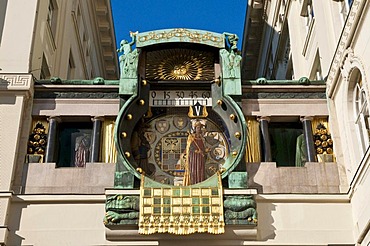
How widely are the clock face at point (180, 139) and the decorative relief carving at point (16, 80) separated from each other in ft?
11.3

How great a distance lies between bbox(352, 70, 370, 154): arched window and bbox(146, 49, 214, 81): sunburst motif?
4.55 m

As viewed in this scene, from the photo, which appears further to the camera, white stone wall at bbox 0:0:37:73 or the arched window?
white stone wall at bbox 0:0:37:73

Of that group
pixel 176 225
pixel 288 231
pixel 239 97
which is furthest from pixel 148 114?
pixel 288 231

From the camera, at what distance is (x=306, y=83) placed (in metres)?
A: 20.8

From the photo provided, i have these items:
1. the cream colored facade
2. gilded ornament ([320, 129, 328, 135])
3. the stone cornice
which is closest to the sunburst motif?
the cream colored facade

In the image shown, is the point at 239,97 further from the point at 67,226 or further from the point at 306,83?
the point at 67,226

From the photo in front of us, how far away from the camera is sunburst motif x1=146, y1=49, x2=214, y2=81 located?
2112 cm

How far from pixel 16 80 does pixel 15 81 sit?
49 millimetres

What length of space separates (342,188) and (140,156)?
5.78 meters

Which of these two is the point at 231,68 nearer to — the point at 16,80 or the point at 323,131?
the point at 323,131

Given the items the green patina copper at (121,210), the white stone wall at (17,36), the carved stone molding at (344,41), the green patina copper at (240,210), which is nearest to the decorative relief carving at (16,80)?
the white stone wall at (17,36)

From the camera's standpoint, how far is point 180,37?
816 inches

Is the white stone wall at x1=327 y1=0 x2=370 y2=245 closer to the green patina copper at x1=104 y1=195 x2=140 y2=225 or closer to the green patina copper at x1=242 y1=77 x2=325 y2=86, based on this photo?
the green patina copper at x1=242 y1=77 x2=325 y2=86

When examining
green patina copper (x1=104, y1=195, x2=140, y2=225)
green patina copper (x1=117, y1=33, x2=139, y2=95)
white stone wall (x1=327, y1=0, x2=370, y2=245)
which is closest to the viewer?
white stone wall (x1=327, y1=0, x2=370, y2=245)
